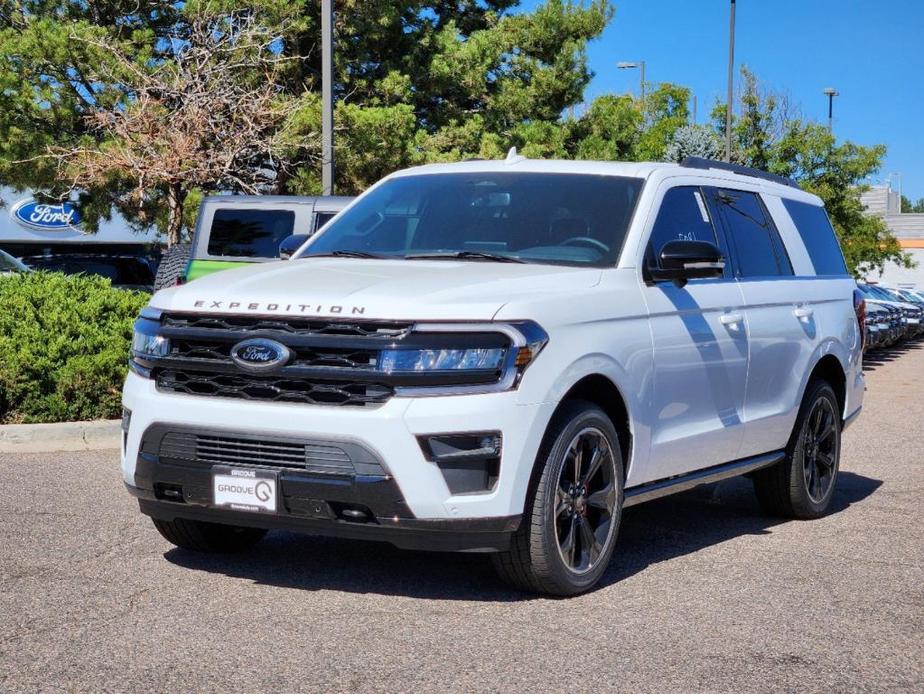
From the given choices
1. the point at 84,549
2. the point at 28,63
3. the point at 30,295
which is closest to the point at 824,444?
the point at 84,549

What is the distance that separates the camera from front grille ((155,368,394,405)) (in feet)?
17.9

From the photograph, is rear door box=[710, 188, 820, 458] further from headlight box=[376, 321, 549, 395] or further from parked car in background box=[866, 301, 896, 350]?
parked car in background box=[866, 301, 896, 350]

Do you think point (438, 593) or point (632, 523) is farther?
point (632, 523)

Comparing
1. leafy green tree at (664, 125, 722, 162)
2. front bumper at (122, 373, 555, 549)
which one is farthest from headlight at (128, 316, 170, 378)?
leafy green tree at (664, 125, 722, 162)

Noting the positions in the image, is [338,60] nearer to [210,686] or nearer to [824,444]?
[824,444]

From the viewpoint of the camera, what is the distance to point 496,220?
6953mm

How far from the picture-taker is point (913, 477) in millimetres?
10406

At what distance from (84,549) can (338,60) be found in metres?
20.2

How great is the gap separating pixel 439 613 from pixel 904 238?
81267 mm

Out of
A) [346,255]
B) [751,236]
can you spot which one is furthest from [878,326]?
[346,255]

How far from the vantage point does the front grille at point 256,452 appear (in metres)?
5.46

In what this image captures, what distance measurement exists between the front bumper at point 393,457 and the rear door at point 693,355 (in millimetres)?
1177

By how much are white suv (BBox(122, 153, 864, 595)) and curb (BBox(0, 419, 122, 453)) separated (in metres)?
3.71

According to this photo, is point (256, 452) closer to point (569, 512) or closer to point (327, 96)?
point (569, 512)
